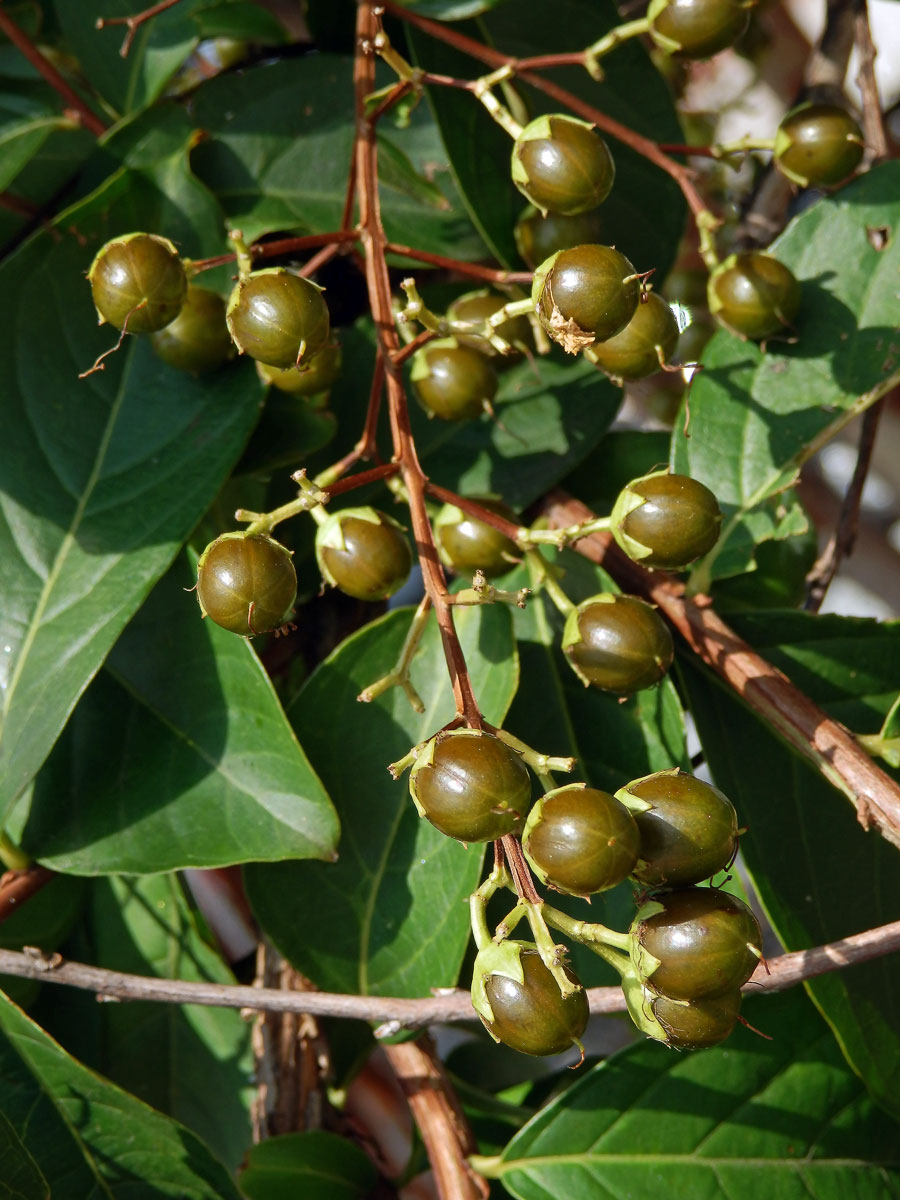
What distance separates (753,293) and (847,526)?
35 cm

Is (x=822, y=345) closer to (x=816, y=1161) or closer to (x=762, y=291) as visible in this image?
(x=762, y=291)

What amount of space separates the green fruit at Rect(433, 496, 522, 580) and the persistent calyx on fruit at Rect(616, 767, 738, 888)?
0.27 meters

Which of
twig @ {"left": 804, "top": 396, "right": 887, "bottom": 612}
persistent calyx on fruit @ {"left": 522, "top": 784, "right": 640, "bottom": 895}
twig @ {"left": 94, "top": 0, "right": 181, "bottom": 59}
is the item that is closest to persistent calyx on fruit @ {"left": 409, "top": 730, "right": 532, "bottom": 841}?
persistent calyx on fruit @ {"left": 522, "top": 784, "right": 640, "bottom": 895}

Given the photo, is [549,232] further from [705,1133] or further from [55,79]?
[705,1133]

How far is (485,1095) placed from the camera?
4.28 ft

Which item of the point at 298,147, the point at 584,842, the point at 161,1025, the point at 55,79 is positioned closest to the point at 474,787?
the point at 584,842

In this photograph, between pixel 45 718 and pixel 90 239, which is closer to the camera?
pixel 45 718

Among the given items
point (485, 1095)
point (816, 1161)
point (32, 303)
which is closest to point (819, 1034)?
point (816, 1161)

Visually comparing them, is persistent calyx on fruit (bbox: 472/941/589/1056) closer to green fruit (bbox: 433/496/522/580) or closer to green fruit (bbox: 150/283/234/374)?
green fruit (bbox: 433/496/522/580)

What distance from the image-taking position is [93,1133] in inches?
40.0

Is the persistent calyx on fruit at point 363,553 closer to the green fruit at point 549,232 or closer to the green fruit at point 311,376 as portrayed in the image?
the green fruit at point 311,376

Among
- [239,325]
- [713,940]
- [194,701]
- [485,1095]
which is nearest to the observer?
[713,940]

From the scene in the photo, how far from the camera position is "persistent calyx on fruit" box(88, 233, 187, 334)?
2.88 feet

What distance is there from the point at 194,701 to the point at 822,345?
0.69 m
